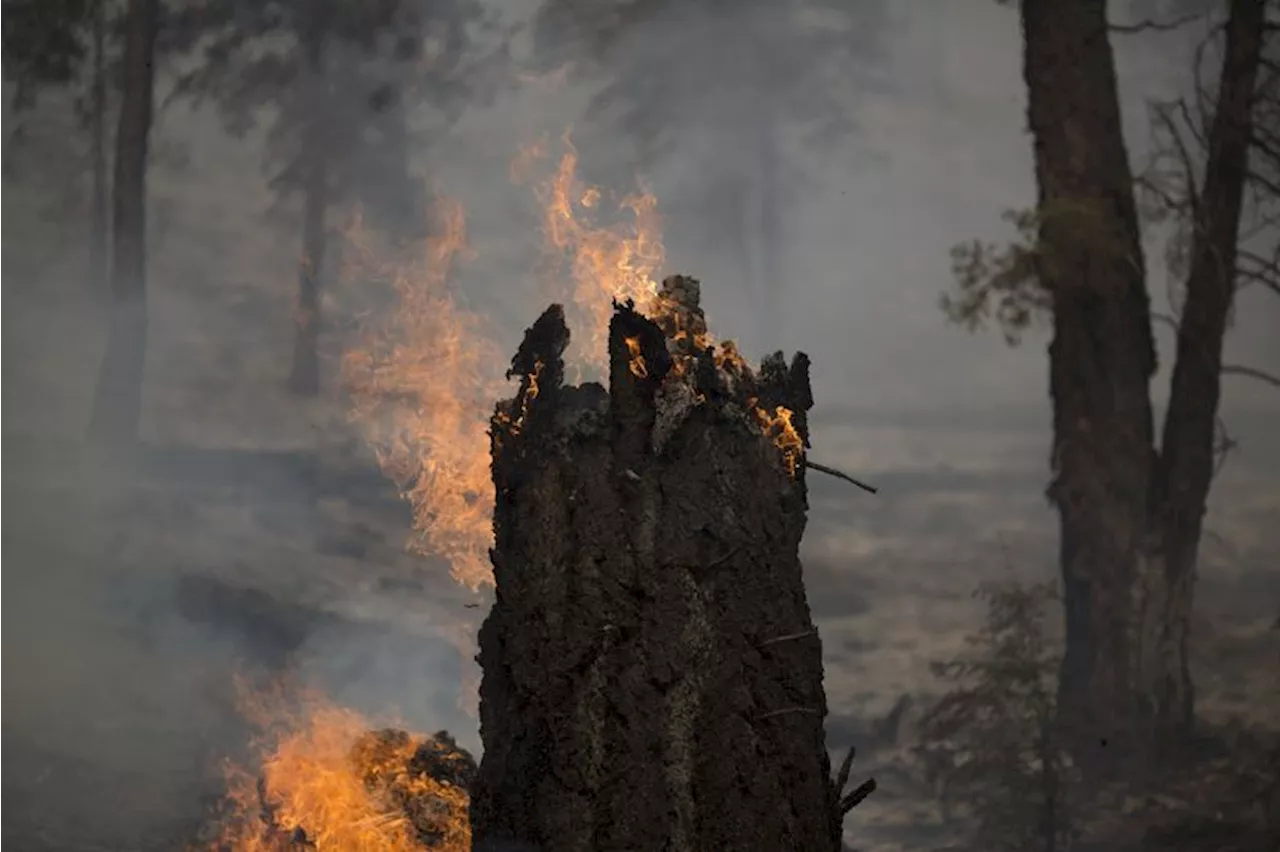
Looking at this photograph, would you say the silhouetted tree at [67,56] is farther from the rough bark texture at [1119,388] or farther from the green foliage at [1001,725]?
the green foliage at [1001,725]

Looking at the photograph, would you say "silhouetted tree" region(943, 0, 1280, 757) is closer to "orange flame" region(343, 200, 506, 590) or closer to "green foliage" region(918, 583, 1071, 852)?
"green foliage" region(918, 583, 1071, 852)

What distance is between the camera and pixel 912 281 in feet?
20.9

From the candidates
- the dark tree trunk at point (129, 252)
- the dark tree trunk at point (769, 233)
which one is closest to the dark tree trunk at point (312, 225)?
the dark tree trunk at point (129, 252)

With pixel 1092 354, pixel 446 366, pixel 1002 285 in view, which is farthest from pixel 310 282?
pixel 1092 354

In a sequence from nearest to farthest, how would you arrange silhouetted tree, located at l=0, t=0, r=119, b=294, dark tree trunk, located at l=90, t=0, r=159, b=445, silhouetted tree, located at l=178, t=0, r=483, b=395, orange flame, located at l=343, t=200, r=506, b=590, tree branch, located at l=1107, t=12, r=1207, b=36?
tree branch, located at l=1107, t=12, r=1207, b=36 < orange flame, located at l=343, t=200, r=506, b=590 < silhouetted tree, located at l=178, t=0, r=483, b=395 < dark tree trunk, located at l=90, t=0, r=159, b=445 < silhouetted tree, located at l=0, t=0, r=119, b=294

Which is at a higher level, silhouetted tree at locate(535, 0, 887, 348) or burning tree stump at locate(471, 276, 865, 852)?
silhouetted tree at locate(535, 0, 887, 348)

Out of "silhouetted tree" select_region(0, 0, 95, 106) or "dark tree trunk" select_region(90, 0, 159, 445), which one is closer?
"dark tree trunk" select_region(90, 0, 159, 445)

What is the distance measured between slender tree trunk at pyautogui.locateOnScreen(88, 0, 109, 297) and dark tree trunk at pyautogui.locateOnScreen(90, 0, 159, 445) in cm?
8

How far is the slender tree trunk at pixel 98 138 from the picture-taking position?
6.93 m

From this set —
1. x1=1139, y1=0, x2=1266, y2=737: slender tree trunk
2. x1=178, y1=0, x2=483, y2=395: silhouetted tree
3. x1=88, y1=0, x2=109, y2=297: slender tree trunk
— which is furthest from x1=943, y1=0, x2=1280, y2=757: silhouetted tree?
x1=88, y1=0, x2=109, y2=297: slender tree trunk

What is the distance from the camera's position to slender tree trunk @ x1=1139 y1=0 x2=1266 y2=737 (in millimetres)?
6055

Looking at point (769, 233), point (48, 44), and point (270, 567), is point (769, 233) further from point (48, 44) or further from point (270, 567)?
point (48, 44)

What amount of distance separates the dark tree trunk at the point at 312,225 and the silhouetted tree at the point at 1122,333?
3.65 meters

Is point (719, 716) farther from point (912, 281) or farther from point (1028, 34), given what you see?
point (1028, 34)
